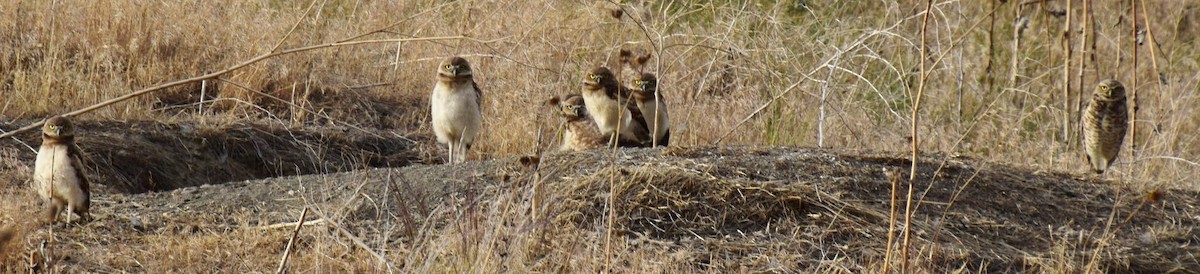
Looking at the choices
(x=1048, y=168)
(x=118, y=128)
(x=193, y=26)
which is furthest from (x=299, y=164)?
(x=1048, y=168)

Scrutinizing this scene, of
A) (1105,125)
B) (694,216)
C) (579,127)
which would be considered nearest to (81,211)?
(694,216)

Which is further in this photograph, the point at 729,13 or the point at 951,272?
the point at 729,13

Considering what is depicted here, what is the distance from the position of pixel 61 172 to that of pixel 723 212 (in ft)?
8.29

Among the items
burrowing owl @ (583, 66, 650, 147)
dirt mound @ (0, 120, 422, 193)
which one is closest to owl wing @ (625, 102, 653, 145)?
burrowing owl @ (583, 66, 650, 147)

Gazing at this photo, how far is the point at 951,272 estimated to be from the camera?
5.30 metres

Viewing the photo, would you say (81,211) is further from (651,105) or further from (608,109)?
(651,105)

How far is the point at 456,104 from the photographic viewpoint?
27.8 ft

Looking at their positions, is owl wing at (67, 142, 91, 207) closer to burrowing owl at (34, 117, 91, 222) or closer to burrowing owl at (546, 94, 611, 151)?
burrowing owl at (34, 117, 91, 222)

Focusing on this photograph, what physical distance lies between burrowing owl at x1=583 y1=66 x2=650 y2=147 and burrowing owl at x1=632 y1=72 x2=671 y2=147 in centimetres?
5

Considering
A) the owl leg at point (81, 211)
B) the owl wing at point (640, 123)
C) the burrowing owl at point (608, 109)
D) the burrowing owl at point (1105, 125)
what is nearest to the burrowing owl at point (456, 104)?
the burrowing owl at point (608, 109)

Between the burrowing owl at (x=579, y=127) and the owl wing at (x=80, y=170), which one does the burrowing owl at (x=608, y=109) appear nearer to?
the burrowing owl at (x=579, y=127)

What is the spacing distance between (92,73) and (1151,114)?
23.8 feet

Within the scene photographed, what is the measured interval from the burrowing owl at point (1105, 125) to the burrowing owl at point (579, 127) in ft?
8.58

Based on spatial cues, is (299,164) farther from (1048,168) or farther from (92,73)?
(1048,168)
